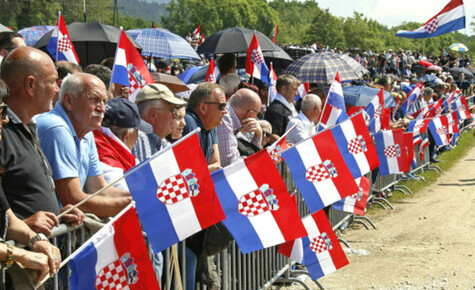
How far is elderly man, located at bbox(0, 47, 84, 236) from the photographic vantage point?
131 inches

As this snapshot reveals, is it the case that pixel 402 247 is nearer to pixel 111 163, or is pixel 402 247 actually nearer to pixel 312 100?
pixel 312 100

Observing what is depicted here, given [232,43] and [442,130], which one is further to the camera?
[442,130]

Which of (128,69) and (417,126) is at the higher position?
(128,69)

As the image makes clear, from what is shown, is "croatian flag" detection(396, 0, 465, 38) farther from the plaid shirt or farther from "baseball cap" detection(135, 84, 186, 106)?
"baseball cap" detection(135, 84, 186, 106)

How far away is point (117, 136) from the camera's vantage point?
4684 millimetres

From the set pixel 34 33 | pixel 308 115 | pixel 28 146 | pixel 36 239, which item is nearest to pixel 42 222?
pixel 36 239

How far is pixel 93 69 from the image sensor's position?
6086 millimetres

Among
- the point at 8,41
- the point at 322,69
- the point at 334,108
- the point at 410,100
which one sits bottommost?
the point at 410,100

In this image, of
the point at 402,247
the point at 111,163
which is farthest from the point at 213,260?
the point at 402,247

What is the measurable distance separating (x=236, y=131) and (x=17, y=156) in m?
3.43

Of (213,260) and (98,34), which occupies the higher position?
(98,34)

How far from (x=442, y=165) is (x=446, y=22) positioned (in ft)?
11.8

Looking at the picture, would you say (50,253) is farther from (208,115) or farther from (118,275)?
(208,115)

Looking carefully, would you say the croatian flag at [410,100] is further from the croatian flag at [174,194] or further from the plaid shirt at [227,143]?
the croatian flag at [174,194]
